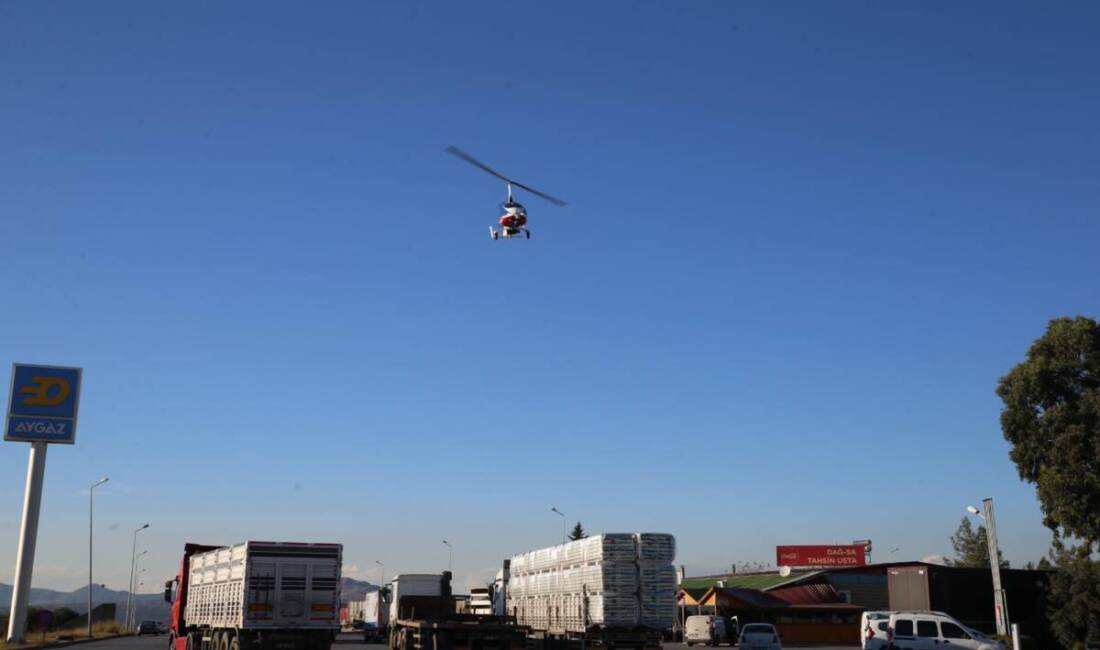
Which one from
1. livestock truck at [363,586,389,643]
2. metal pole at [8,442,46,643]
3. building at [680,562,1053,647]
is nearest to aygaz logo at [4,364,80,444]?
metal pole at [8,442,46,643]

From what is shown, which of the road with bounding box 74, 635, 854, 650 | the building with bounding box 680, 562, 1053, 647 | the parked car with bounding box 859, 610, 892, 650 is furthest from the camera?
the building with bounding box 680, 562, 1053, 647

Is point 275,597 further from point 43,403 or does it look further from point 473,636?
point 43,403

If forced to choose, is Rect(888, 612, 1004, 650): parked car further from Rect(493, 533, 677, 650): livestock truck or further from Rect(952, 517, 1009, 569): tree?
Rect(952, 517, 1009, 569): tree

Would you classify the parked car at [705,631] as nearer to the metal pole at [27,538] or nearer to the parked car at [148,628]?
the metal pole at [27,538]

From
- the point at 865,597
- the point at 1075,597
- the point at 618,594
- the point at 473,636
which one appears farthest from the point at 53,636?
the point at 1075,597

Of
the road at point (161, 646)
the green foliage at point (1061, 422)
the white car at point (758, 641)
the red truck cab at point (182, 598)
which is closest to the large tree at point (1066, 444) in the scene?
the green foliage at point (1061, 422)

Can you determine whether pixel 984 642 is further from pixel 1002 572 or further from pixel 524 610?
pixel 1002 572

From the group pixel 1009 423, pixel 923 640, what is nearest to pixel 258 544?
pixel 923 640
